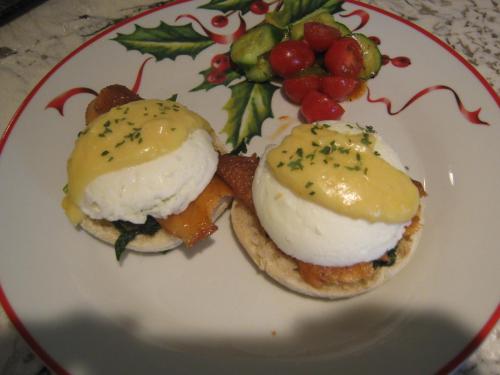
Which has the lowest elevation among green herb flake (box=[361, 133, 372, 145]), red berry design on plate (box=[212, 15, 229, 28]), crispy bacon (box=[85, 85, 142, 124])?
green herb flake (box=[361, 133, 372, 145])

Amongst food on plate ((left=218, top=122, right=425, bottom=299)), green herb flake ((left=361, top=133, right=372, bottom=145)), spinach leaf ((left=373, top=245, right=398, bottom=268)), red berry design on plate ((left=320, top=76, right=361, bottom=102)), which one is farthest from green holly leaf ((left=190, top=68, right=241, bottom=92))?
spinach leaf ((left=373, top=245, right=398, bottom=268))

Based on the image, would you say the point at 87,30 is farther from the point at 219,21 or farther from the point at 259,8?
the point at 259,8

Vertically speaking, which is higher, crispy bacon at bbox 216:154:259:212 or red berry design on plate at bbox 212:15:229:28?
red berry design on plate at bbox 212:15:229:28

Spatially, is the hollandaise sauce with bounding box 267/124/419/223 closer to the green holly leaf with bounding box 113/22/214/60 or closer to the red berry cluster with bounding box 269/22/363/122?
the red berry cluster with bounding box 269/22/363/122

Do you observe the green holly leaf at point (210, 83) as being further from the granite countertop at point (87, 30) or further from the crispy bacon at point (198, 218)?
the granite countertop at point (87, 30)

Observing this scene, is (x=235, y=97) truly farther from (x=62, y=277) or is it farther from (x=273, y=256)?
(x=62, y=277)

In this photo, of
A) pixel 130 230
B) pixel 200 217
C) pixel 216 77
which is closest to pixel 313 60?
pixel 216 77

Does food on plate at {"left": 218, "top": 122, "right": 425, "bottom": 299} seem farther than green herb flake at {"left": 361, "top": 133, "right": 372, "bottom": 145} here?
No
